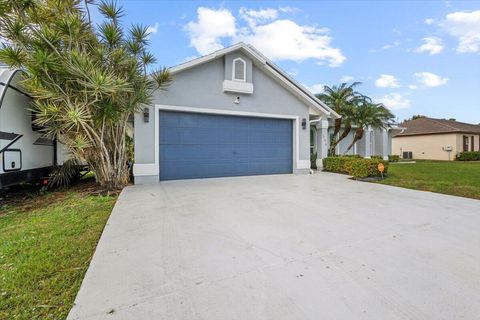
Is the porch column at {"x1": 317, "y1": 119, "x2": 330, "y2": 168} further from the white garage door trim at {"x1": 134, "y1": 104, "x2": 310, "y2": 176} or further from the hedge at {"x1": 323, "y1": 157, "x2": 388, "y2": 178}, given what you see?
the white garage door trim at {"x1": 134, "y1": 104, "x2": 310, "y2": 176}

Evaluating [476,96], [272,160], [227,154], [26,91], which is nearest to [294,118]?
[272,160]

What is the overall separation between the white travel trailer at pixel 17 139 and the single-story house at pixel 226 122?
8.66 ft

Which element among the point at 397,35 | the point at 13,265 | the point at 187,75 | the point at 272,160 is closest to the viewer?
the point at 13,265

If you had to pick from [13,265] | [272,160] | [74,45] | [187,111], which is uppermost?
[74,45]

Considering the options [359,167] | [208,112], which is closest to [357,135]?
[359,167]

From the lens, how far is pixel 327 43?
15.7 meters

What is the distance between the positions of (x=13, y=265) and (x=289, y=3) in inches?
511

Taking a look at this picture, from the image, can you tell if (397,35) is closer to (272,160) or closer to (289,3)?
(289,3)

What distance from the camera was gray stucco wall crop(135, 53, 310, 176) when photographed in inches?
338

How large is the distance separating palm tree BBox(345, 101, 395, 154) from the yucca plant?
13.1m

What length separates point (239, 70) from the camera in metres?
10.1

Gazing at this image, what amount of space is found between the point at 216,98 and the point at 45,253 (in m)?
7.61

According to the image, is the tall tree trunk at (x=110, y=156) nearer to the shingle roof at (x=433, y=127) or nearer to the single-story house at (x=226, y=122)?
the single-story house at (x=226, y=122)

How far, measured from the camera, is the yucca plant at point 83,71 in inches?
232
